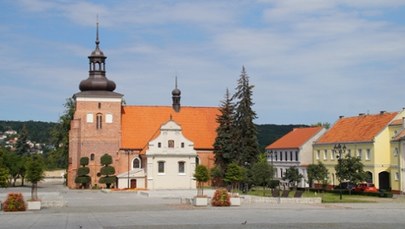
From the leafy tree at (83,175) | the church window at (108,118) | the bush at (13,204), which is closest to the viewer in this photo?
the bush at (13,204)

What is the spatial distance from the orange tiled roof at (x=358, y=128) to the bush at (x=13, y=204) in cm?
3866

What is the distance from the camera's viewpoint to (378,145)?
6172cm

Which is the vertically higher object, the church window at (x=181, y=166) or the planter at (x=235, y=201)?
the church window at (x=181, y=166)

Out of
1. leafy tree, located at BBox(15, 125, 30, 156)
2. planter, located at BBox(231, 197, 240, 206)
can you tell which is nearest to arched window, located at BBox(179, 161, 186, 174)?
planter, located at BBox(231, 197, 240, 206)

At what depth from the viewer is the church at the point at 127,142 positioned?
7100 cm

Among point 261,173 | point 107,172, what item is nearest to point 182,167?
point 107,172

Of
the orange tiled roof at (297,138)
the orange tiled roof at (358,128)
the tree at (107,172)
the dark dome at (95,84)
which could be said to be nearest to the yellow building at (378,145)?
the orange tiled roof at (358,128)

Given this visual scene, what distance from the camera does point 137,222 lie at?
27.1m

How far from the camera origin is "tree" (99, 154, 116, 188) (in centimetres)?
7003

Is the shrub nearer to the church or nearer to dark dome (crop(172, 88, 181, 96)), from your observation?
the church

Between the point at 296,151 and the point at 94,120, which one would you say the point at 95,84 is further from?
the point at 296,151

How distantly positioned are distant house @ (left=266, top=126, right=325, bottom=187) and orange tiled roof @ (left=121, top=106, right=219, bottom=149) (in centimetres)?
886

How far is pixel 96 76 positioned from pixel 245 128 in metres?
18.9

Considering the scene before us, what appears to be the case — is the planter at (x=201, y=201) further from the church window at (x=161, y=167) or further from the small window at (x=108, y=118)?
the small window at (x=108, y=118)
